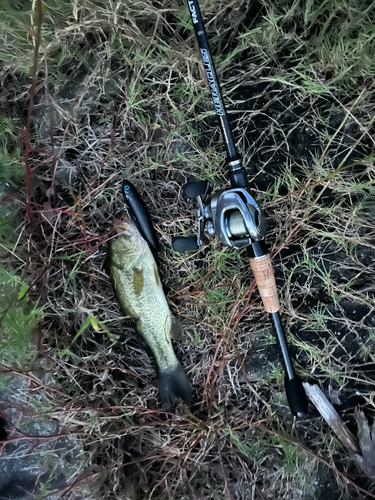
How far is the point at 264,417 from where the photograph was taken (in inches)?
79.1

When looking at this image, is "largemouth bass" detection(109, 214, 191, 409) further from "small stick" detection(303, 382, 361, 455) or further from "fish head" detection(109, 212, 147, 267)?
"small stick" detection(303, 382, 361, 455)

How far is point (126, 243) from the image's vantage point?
6.54 feet

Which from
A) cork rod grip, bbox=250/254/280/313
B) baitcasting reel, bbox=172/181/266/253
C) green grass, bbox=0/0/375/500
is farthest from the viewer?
green grass, bbox=0/0/375/500

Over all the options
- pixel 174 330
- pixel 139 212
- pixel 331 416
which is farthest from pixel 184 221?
pixel 331 416

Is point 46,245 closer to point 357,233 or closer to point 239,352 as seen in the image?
point 239,352

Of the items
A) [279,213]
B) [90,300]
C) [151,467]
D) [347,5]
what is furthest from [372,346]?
[347,5]

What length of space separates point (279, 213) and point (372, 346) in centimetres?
86

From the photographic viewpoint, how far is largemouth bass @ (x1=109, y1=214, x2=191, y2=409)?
1995 millimetres

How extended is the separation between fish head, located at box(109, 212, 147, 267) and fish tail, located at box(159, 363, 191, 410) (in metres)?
0.65

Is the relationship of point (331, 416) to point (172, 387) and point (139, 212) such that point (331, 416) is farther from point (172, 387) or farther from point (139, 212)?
point (139, 212)

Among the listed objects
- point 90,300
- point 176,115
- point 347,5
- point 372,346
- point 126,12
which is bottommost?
point 372,346

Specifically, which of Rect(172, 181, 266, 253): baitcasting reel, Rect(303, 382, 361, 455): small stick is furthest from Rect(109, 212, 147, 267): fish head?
Rect(303, 382, 361, 455): small stick

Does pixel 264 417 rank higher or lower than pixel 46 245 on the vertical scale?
lower

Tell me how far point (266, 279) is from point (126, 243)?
0.82 m
